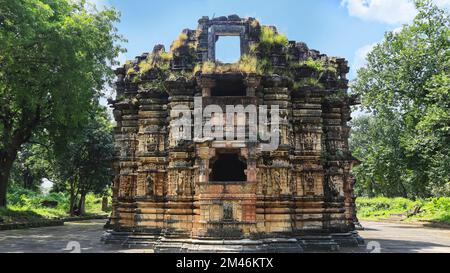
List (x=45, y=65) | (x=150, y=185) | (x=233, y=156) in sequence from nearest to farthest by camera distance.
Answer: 1. (x=150, y=185)
2. (x=233, y=156)
3. (x=45, y=65)

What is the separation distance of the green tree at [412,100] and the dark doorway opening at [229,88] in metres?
14.0

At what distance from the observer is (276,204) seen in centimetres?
1319

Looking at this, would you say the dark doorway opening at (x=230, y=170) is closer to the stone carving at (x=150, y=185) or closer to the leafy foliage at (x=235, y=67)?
the stone carving at (x=150, y=185)

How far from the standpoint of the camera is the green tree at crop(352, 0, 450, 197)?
24.8m

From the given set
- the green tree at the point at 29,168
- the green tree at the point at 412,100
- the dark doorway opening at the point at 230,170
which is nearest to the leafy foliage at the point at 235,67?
the dark doorway opening at the point at 230,170

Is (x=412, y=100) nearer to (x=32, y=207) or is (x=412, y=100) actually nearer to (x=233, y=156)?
(x=233, y=156)

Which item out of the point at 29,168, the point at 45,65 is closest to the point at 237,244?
the point at 45,65

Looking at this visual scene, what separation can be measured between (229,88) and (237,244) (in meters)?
5.59

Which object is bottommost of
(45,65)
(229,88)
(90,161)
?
(90,161)

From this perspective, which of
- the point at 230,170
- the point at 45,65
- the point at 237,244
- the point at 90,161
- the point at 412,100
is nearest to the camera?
the point at 237,244

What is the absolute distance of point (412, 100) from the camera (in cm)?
3019

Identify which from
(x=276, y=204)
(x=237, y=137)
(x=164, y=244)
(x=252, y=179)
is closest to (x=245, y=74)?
(x=237, y=137)

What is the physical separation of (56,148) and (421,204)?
95.8 feet

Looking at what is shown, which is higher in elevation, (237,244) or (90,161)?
(90,161)
